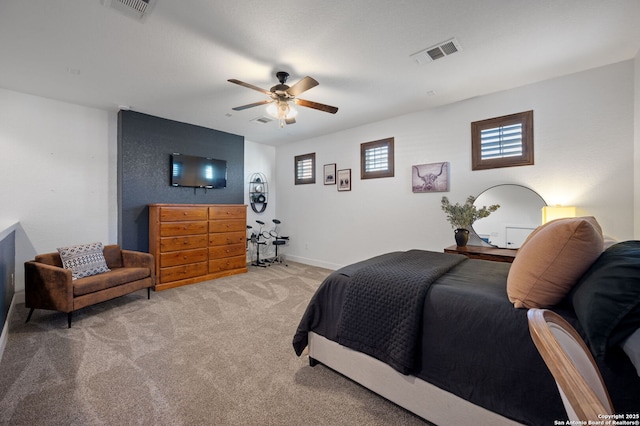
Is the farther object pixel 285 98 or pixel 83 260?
pixel 83 260

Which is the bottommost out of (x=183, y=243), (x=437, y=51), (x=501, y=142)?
(x=183, y=243)

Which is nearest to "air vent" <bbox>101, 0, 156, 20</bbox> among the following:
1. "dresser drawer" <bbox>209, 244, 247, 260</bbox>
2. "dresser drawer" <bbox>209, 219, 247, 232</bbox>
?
"dresser drawer" <bbox>209, 219, 247, 232</bbox>

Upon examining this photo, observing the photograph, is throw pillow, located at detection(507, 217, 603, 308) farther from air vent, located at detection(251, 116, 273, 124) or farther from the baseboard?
air vent, located at detection(251, 116, 273, 124)

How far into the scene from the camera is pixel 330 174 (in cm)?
526

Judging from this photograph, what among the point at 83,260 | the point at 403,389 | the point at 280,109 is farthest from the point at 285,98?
the point at 83,260

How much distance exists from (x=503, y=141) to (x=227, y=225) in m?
4.34

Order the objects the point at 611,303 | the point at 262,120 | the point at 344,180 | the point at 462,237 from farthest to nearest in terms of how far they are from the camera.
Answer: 1. the point at 344,180
2. the point at 262,120
3. the point at 462,237
4. the point at 611,303

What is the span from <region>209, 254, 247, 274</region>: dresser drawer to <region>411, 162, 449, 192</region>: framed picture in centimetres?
326

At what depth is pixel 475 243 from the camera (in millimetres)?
3562

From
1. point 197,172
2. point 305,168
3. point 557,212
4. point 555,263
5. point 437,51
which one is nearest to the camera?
point 555,263

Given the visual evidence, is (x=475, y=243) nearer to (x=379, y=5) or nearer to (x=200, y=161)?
(x=379, y=5)

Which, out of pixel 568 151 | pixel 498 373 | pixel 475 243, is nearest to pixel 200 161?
pixel 475 243

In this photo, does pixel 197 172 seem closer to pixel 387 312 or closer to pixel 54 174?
pixel 54 174

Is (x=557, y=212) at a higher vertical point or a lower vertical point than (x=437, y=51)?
lower
